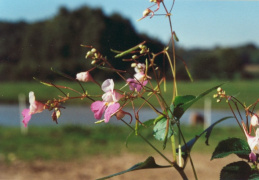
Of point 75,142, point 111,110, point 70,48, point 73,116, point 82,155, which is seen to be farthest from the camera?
point 70,48

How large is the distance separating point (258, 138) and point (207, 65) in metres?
38.4

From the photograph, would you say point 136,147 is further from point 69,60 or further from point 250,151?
point 69,60

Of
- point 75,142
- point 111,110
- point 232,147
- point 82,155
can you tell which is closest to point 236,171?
point 232,147

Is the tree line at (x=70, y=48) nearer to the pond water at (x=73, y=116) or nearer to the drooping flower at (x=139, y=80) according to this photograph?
the pond water at (x=73, y=116)

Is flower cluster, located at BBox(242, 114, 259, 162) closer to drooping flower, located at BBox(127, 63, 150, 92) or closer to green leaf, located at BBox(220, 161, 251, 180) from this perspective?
green leaf, located at BBox(220, 161, 251, 180)

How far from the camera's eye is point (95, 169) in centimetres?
656

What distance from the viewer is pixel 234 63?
40.3 metres

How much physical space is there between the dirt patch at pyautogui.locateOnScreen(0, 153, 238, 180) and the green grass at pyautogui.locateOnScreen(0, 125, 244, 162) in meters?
0.38

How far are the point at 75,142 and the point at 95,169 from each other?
92.2 inches

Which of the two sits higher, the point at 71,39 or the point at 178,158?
the point at 71,39

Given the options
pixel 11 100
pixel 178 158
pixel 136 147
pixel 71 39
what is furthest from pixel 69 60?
pixel 178 158

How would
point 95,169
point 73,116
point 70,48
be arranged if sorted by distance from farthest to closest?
point 70,48 → point 73,116 → point 95,169

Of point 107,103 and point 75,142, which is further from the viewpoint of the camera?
point 75,142

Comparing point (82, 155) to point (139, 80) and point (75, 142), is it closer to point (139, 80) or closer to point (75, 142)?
point (75, 142)
